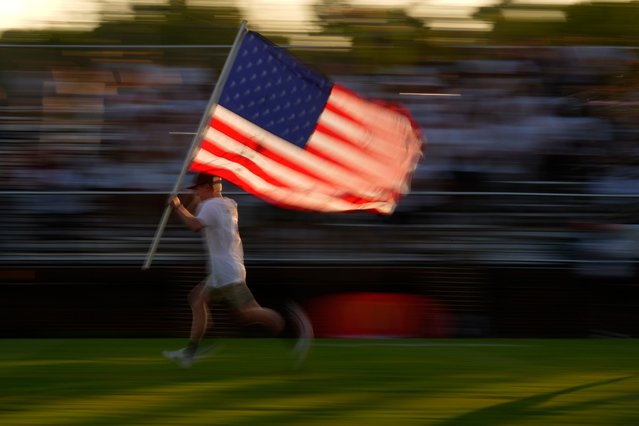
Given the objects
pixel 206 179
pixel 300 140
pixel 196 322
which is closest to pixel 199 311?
pixel 196 322

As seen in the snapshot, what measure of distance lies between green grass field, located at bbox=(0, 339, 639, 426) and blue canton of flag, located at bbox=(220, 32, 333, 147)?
1636 millimetres

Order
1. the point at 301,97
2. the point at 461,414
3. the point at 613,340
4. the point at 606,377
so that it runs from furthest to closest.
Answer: the point at 613,340 < the point at 606,377 < the point at 301,97 < the point at 461,414

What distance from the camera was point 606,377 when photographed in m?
8.63

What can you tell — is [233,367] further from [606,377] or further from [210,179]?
[606,377]

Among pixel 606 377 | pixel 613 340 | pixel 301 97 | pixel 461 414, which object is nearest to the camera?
pixel 461 414

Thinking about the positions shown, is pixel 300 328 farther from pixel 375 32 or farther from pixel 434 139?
pixel 375 32

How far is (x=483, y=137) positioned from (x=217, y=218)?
4.04m

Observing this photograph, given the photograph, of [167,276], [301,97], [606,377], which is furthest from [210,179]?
[167,276]

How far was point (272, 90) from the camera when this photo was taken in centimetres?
796

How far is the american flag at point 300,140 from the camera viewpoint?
7.96m

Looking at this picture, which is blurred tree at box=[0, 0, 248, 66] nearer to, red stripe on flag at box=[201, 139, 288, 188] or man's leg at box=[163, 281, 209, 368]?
man's leg at box=[163, 281, 209, 368]

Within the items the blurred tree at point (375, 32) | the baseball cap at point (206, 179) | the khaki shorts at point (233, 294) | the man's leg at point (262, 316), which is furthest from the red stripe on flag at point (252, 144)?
the blurred tree at point (375, 32)

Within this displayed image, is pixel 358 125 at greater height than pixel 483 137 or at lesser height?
greater

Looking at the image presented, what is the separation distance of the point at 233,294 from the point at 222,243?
13.4 inches
